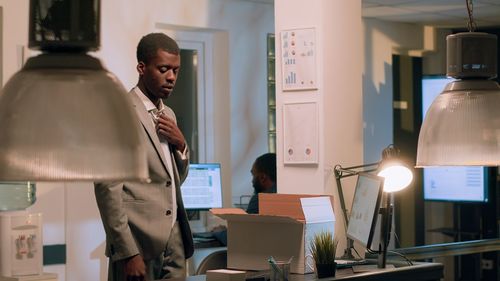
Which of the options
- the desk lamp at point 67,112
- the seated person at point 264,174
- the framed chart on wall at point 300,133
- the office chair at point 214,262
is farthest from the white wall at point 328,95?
the desk lamp at point 67,112

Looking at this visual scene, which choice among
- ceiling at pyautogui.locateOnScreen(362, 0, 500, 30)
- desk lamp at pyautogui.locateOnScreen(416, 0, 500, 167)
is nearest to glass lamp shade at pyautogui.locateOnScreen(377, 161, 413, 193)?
desk lamp at pyautogui.locateOnScreen(416, 0, 500, 167)

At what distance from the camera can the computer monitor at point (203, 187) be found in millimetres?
6590

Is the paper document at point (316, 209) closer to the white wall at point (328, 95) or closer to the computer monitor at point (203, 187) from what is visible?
the white wall at point (328, 95)

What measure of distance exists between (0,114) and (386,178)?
2.27 meters

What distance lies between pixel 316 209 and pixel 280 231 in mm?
166

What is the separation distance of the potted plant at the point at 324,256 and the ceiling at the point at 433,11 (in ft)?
13.5

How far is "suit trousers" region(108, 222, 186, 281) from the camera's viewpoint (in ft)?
11.0

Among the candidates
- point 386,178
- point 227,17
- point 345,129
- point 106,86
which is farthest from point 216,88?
point 106,86

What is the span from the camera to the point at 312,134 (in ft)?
15.2

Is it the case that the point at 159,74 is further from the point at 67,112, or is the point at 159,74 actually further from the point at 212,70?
the point at 212,70

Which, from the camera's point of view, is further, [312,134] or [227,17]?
[227,17]

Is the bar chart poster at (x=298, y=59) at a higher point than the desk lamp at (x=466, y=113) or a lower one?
higher

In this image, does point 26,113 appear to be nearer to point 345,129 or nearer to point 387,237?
point 387,237

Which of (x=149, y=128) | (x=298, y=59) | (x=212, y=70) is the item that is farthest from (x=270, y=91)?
(x=149, y=128)
